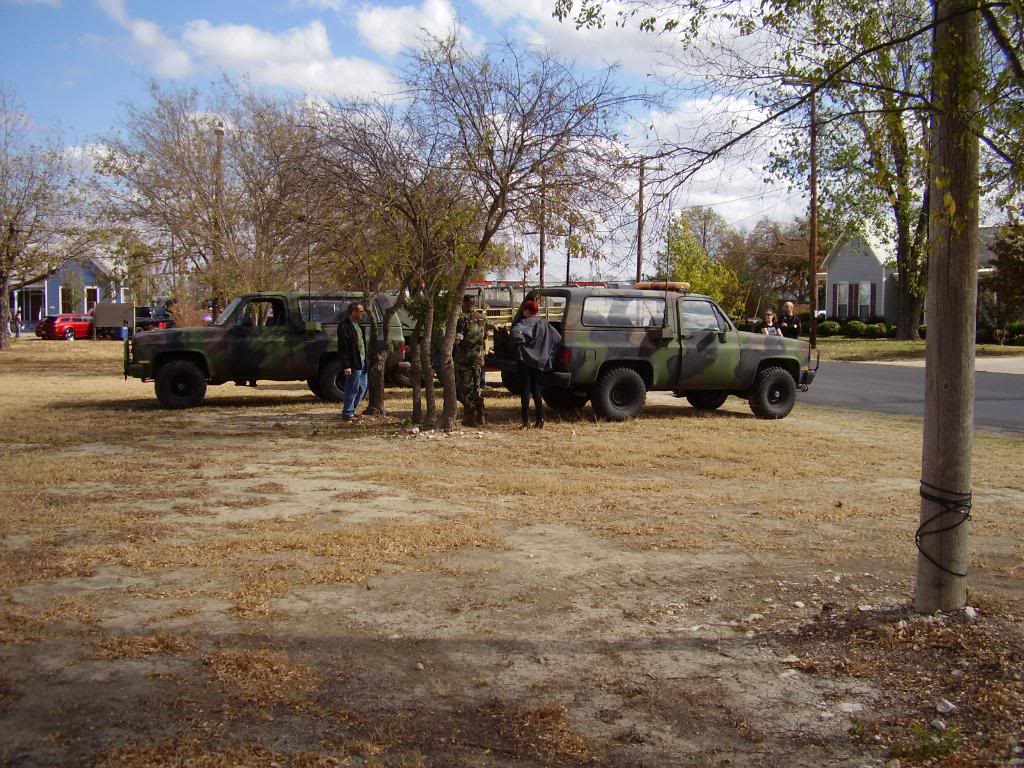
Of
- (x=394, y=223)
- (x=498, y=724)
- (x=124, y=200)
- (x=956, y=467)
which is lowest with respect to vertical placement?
(x=498, y=724)

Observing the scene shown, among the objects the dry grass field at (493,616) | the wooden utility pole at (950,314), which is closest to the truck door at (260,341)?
the dry grass field at (493,616)

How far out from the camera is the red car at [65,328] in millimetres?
48562

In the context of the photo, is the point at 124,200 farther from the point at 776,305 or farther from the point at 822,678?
the point at 776,305

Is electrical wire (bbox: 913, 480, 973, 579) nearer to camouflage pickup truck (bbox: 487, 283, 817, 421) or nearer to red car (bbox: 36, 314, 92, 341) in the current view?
camouflage pickup truck (bbox: 487, 283, 817, 421)

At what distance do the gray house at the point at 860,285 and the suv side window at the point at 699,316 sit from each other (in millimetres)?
42225

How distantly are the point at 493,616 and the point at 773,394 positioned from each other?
10.8 m

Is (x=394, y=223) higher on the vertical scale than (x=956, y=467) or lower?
higher

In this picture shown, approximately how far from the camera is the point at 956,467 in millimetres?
5043

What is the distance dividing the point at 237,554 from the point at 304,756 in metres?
3.09

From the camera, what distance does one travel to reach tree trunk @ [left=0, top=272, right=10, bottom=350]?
114ft

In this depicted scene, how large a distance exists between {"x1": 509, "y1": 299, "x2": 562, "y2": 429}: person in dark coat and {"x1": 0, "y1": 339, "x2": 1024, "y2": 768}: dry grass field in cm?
283

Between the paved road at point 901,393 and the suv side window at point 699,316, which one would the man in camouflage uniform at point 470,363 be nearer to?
the suv side window at point 699,316

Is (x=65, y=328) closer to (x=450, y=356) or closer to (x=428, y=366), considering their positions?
(x=428, y=366)

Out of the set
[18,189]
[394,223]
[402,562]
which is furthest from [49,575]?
[18,189]
